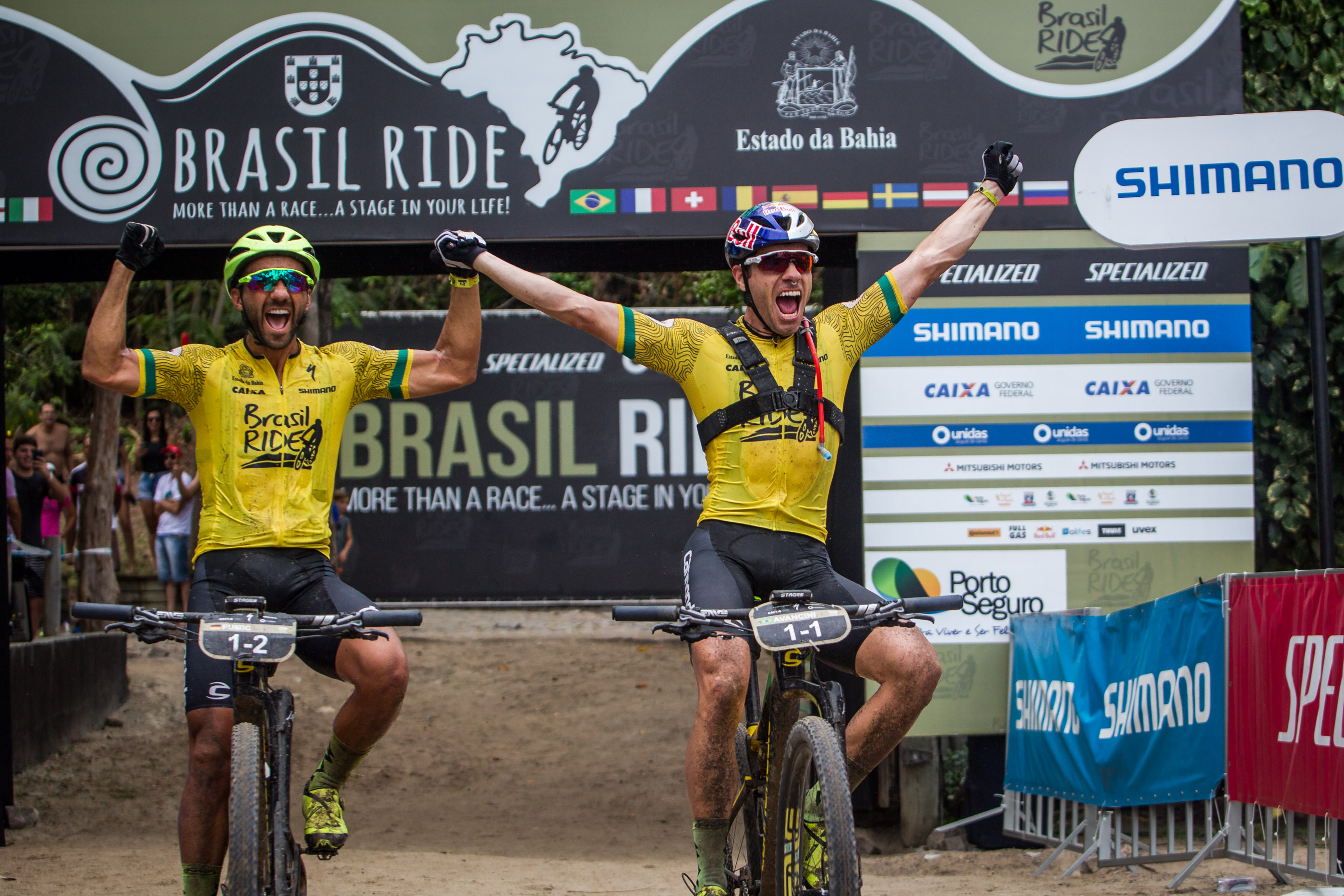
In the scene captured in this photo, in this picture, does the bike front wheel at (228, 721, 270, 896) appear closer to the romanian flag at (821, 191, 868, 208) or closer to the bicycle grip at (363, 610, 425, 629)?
the bicycle grip at (363, 610, 425, 629)

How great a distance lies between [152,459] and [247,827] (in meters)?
11.8

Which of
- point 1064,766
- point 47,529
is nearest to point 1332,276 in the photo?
point 1064,766

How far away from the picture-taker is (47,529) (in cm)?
1296

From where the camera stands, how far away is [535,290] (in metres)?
4.64

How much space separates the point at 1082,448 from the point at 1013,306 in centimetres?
85

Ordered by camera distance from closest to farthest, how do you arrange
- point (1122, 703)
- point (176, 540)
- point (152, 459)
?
point (1122, 703) → point (176, 540) → point (152, 459)

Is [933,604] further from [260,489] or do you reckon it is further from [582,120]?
[582,120]

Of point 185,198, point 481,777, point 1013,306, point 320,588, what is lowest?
point 481,777

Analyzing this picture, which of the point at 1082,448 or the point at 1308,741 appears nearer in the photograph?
the point at 1308,741

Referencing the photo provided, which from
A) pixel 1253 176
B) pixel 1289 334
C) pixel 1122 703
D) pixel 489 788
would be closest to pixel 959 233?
pixel 1253 176

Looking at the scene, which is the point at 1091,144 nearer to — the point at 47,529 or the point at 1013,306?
the point at 1013,306

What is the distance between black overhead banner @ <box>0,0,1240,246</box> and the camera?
23.7ft

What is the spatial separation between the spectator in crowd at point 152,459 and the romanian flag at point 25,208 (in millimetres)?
Answer: 7562

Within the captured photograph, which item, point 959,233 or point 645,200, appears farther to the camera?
point 645,200
